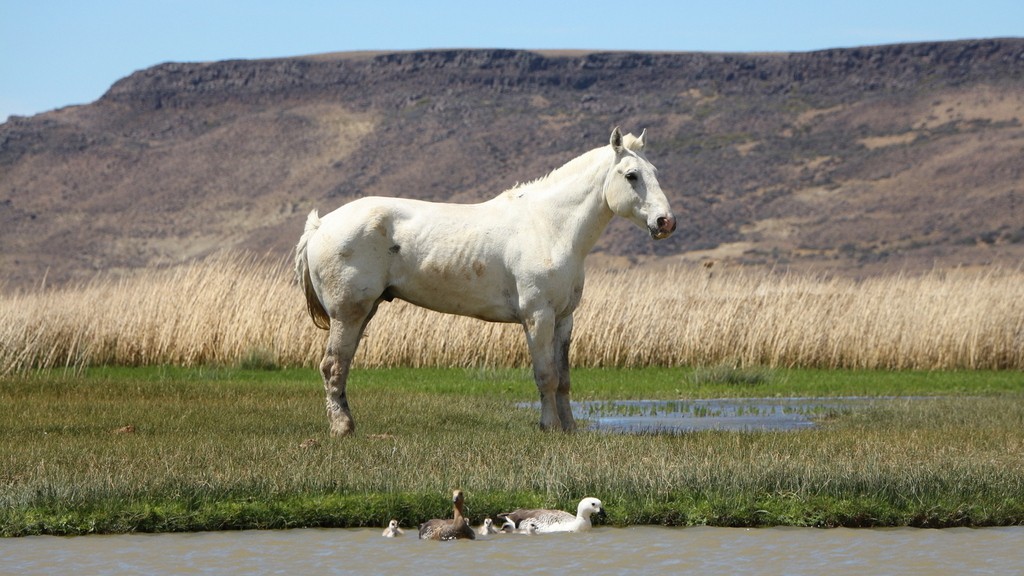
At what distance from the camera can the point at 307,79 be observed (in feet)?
385

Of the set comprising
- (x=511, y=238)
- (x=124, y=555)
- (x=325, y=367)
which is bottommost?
(x=124, y=555)

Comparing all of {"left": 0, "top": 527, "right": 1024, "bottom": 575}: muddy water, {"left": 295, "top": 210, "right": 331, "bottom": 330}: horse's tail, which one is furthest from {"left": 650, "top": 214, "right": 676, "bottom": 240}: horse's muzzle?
{"left": 0, "top": 527, "right": 1024, "bottom": 575}: muddy water

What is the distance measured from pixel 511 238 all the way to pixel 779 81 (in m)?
99.8

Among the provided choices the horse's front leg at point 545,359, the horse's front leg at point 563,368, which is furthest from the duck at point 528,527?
the horse's front leg at point 563,368

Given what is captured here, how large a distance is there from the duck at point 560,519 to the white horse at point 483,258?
3.90 meters

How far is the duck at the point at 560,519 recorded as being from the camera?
8.52m

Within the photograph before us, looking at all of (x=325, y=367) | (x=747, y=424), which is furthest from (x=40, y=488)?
(x=747, y=424)

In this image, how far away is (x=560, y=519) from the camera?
8.54 metres

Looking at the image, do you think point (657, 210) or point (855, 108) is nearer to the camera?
point (657, 210)

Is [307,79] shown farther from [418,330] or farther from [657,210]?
[657,210]

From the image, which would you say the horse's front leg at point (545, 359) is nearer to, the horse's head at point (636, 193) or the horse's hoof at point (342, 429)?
the horse's head at point (636, 193)

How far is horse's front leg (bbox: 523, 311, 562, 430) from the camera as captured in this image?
40.7 ft

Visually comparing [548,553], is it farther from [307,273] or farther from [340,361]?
[307,273]

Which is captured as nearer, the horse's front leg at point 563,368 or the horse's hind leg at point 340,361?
the horse's hind leg at point 340,361
